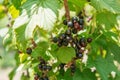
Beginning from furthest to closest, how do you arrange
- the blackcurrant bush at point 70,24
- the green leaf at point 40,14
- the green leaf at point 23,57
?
1. the green leaf at point 23,57
2. the blackcurrant bush at point 70,24
3. the green leaf at point 40,14

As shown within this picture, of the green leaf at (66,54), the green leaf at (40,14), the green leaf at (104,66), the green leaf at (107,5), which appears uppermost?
the green leaf at (40,14)

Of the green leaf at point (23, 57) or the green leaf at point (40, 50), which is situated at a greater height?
the green leaf at point (40, 50)

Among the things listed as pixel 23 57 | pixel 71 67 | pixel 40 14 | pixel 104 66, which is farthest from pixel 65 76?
pixel 40 14

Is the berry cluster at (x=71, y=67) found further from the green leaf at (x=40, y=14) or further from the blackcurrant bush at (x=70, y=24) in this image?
the green leaf at (x=40, y=14)

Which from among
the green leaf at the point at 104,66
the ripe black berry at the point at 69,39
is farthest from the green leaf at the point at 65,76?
the ripe black berry at the point at 69,39

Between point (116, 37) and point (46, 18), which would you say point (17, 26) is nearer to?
point (46, 18)

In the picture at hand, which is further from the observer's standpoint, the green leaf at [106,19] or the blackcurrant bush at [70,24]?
the green leaf at [106,19]

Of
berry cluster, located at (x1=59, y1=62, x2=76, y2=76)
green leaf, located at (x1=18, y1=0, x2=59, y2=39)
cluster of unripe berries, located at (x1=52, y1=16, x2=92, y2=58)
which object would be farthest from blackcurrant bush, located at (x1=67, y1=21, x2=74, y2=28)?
berry cluster, located at (x1=59, y1=62, x2=76, y2=76)

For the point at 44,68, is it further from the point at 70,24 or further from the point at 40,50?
the point at 70,24
